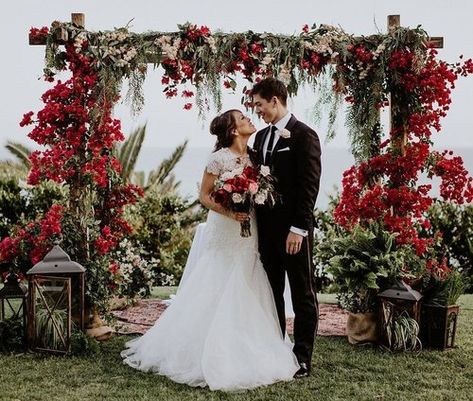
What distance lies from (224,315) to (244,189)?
0.85 meters

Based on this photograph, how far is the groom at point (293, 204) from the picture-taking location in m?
4.93

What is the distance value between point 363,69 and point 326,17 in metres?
0.56

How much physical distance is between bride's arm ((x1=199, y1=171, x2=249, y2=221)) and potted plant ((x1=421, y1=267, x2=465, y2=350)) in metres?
1.80

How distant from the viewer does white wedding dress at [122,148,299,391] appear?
4.86 m

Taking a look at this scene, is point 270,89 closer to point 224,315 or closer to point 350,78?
point 224,315

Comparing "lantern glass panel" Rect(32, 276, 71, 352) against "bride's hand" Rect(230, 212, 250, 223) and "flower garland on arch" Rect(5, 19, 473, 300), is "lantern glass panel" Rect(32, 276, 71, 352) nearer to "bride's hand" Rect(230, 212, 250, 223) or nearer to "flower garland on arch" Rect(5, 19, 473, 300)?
"flower garland on arch" Rect(5, 19, 473, 300)

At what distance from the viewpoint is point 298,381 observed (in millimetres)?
4930

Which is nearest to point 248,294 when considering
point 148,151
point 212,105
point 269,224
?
point 269,224

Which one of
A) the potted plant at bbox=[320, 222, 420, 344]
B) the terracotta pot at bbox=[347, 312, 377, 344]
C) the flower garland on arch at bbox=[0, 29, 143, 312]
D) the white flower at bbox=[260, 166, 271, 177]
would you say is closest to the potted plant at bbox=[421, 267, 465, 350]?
the potted plant at bbox=[320, 222, 420, 344]

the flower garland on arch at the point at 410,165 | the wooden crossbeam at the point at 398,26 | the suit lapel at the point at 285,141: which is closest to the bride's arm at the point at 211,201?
the suit lapel at the point at 285,141

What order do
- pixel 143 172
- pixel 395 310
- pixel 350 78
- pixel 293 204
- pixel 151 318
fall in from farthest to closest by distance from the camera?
pixel 143 172 < pixel 151 318 < pixel 350 78 < pixel 395 310 < pixel 293 204

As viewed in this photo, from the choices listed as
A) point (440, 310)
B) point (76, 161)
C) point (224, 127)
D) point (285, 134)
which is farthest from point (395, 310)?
point (76, 161)

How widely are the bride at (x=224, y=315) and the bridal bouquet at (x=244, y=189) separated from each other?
0.11 metres

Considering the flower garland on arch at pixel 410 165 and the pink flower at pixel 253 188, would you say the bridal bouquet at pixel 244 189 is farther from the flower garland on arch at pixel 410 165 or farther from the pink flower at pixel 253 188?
the flower garland on arch at pixel 410 165
